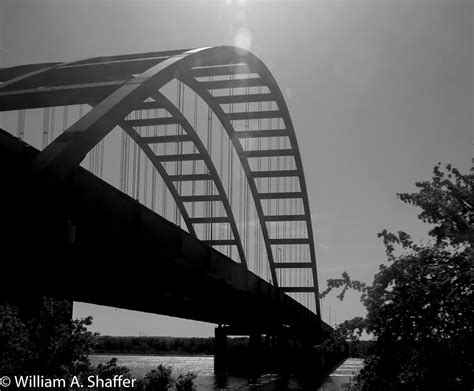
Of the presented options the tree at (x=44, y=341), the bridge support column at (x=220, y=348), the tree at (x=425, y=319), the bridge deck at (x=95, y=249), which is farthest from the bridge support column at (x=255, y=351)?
the tree at (x=425, y=319)

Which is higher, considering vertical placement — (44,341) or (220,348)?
(44,341)

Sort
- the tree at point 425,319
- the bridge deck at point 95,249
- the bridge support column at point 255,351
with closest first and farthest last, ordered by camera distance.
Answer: the tree at point 425,319 → the bridge deck at point 95,249 → the bridge support column at point 255,351

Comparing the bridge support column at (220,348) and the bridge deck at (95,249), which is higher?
the bridge deck at (95,249)

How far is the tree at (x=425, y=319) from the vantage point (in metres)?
9.30

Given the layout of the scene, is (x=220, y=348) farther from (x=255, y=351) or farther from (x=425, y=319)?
(x=425, y=319)

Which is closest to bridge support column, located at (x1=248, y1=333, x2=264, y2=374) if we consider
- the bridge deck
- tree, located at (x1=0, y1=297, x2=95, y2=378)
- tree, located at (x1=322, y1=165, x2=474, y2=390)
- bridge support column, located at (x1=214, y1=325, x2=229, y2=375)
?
bridge support column, located at (x1=214, y1=325, x2=229, y2=375)

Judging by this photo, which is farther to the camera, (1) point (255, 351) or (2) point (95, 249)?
(1) point (255, 351)

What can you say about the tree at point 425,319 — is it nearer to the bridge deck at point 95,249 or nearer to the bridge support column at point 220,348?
the bridge deck at point 95,249

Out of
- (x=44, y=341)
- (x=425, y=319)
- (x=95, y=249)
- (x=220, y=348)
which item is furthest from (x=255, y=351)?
(x=425, y=319)

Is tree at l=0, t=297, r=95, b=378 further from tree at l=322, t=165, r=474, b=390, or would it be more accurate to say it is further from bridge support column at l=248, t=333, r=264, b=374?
bridge support column at l=248, t=333, r=264, b=374

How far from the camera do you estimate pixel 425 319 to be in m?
9.77

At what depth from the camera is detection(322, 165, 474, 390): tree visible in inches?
366

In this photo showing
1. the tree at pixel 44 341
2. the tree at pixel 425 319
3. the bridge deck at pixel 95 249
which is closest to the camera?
the tree at pixel 425 319

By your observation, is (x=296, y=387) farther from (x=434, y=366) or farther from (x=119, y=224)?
(x=434, y=366)
